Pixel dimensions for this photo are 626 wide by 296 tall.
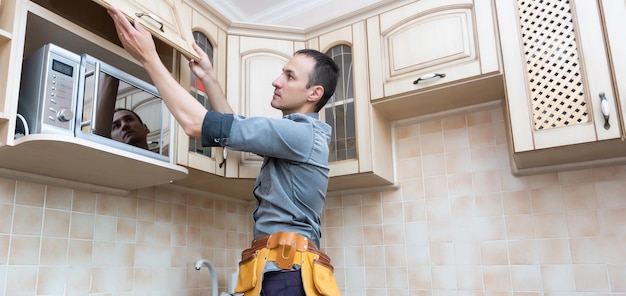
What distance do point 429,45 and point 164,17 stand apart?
1.02 m

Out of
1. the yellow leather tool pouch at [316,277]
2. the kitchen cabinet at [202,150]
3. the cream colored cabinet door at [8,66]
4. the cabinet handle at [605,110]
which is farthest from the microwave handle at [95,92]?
the cabinet handle at [605,110]

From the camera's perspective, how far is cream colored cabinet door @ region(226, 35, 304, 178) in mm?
2025

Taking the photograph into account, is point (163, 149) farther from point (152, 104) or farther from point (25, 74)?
point (25, 74)

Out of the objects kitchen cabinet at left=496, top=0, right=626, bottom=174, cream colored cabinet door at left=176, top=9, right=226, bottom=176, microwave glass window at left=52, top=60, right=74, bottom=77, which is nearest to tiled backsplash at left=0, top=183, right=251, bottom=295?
cream colored cabinet door at left=176, top=9, right=226, bottom=176

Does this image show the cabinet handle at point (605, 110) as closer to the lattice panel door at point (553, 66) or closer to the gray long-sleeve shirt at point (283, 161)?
the lattice panel door at point (553, 66)

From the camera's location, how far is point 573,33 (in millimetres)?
1660

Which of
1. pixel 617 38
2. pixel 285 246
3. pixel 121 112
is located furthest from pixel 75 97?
pixel 617 38

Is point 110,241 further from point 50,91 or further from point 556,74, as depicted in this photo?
point 556,74

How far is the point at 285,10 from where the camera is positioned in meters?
2.93

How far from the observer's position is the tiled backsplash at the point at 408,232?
168cm

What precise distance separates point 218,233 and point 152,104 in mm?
901

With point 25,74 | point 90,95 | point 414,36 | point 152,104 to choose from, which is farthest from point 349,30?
point 25,74

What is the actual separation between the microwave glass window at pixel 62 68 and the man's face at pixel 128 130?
0.19 meters

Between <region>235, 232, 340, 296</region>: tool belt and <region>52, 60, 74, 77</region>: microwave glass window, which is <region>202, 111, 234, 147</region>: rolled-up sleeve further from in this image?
<region>52, 60, 74, 77</region>: microwave glass window
